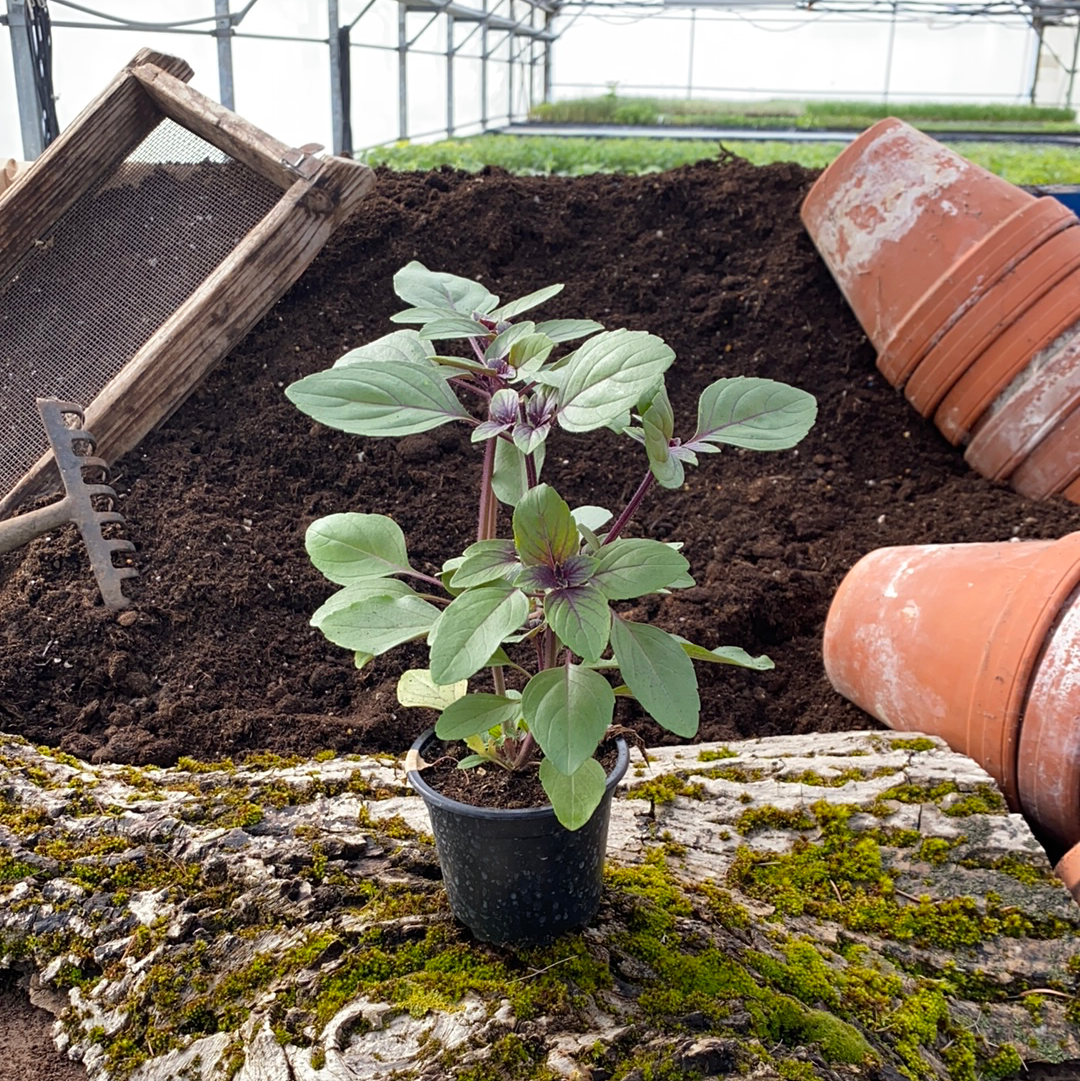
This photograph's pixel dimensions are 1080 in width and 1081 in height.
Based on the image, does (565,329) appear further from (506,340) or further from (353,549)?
(353,549)

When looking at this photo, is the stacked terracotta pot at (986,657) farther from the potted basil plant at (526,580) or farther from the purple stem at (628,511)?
the purple stem at (628,511)

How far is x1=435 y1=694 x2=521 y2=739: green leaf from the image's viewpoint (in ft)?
3.22

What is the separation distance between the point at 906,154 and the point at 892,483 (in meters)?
1.01

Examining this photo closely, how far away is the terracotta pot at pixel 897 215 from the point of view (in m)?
2.80

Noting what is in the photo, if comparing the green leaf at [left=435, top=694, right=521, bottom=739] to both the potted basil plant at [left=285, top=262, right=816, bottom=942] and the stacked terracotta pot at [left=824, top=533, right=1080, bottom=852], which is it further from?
the stacked terracotta pot at [left=824, top=533, right=1080, bottom=852]

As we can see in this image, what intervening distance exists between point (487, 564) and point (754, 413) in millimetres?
325

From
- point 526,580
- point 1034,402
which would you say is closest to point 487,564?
point 526,580

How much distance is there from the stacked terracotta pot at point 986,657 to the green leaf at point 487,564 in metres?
1.02

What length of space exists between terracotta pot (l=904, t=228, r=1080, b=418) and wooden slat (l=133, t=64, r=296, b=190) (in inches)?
74.9

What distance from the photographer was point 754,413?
40.4 inches

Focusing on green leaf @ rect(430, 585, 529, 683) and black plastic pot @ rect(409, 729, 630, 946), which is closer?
green leaf @ rect(430, 585, 529, 683)

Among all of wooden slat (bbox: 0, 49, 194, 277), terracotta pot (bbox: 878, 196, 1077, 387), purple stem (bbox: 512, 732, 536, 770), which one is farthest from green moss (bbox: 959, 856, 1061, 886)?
wooden slat (bbox: 0, 49, 194, 277)

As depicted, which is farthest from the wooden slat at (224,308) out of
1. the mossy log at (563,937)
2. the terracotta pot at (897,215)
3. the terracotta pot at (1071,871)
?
the terracotta pot at (1071,871)

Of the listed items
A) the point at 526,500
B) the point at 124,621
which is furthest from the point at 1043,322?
the point at 124,621
